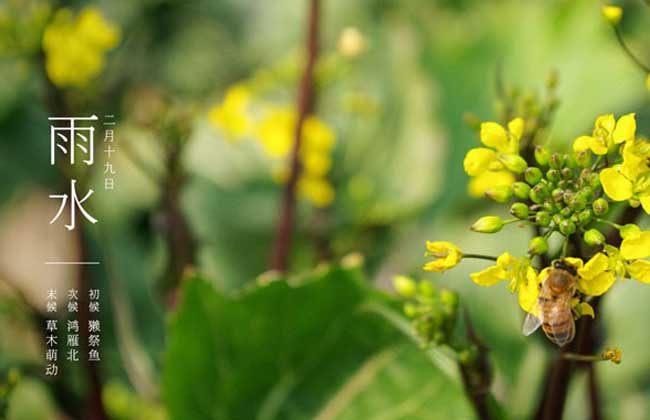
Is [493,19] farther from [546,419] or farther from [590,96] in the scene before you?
[546,419]

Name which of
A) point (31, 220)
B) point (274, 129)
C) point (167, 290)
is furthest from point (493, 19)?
point (31, 220)

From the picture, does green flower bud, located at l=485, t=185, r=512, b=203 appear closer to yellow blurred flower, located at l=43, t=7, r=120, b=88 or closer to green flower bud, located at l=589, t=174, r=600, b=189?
green flower bud, located at l=589, t=174, r=600, b=189

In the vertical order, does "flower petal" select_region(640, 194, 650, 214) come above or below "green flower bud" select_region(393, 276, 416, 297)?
above

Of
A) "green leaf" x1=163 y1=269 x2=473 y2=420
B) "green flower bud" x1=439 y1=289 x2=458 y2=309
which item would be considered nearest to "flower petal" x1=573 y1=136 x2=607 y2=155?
"green flower bud" x1=439 y1=289 x2=458 y2=309

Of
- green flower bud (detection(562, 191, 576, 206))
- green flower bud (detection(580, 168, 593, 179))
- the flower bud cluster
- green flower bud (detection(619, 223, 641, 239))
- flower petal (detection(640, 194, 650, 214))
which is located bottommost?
the flower bud cluster

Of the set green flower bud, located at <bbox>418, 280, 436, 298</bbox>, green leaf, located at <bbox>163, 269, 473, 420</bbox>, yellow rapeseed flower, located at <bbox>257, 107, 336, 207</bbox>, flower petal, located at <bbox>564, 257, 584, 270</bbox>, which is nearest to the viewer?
flower petal, located at <bbox>564, 257, 584, 270</bbox>

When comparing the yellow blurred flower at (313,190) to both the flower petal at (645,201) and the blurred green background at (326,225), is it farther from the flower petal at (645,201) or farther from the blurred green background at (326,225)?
the flower petal at (645,201)

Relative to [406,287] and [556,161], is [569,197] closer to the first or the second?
[556,161]
